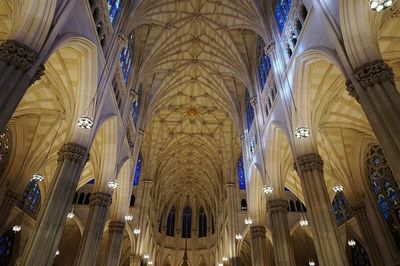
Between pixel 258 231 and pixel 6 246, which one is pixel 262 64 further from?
pixel 6 246

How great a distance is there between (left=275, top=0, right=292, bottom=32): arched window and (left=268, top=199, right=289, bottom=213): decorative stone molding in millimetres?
10121

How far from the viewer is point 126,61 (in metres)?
20.4

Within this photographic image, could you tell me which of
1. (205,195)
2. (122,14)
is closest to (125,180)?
(122,14)

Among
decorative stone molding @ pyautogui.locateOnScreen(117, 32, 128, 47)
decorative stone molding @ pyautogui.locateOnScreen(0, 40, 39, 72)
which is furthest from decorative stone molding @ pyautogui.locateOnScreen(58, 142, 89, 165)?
decorative stone molding @ pyautogui.locateOnScreen(117, 32, 128, 47)

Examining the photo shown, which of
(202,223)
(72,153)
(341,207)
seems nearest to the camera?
(72,153)

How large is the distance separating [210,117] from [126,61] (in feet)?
47.0

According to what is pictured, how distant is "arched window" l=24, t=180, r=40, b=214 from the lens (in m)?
22.9

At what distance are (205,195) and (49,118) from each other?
2964cm

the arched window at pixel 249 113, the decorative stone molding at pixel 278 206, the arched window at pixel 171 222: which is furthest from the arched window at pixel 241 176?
the arched window at pixel 171 222

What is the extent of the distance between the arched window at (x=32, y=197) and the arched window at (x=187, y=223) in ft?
79.3

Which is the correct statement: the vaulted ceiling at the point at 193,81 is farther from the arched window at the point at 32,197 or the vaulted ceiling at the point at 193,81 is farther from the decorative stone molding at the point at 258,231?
the arched window at the point at 32,197

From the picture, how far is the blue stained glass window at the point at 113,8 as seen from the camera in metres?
16.3

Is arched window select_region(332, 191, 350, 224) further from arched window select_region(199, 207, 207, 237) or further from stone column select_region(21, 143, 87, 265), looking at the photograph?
arched window select_region(199, 207, 207, 237)

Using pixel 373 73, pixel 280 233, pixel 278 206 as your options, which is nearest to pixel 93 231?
pixel 280 233
